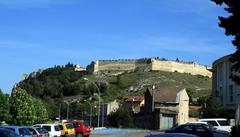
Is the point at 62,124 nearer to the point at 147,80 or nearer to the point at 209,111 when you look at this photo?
the point at 209,111

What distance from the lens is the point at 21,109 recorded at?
78.8 m

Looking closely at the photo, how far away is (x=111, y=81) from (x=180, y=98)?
269ft

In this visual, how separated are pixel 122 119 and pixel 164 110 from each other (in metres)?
9.01

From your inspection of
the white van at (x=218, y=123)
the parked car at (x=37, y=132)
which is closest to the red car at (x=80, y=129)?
the white van at (x=218, y=123)

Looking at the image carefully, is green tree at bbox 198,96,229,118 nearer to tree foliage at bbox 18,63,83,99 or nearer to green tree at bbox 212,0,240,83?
green tree at bbox 212,0,240,83

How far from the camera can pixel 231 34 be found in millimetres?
26375

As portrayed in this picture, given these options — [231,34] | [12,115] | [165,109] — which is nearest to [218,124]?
[231,34]

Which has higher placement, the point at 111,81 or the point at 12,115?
the point at 111,81

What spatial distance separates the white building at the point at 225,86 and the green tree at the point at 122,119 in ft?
67.6

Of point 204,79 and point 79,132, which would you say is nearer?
point 79,132

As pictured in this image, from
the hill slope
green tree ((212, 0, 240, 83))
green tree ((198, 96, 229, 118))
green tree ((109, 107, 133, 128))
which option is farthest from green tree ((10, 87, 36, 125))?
the hill slope

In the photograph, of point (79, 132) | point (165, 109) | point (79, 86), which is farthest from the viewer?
point (79, 86)

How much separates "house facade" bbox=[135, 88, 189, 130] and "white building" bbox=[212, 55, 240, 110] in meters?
12.3

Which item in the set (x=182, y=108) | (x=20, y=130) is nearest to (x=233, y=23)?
(x=20, y=130)
